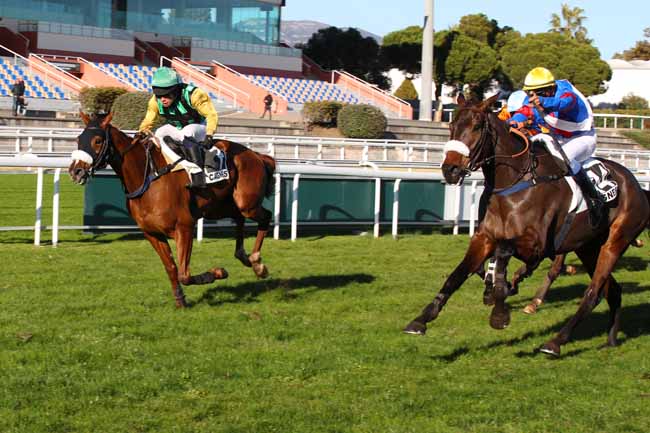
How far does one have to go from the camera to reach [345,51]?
52.7 meters

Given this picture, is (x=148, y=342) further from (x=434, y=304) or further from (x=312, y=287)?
(x=312, y=287)

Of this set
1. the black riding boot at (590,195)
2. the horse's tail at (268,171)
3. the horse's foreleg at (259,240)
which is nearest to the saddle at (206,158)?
the horse's foreleg at (259,240)

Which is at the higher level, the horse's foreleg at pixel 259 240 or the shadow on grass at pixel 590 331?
the horse's foreleg at pixel 259 240

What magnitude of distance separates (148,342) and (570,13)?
264 feet

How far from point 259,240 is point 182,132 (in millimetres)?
1373

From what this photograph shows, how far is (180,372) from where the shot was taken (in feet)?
20.0

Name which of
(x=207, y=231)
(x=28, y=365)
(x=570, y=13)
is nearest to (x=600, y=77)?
(x=570, y=13)

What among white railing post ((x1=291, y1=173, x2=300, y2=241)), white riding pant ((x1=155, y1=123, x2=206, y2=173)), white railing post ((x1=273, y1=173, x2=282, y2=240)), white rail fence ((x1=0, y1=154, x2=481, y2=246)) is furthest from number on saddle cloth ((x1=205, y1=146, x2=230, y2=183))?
white railing post ((x1=291, y1=173, x2=300, y2=241))

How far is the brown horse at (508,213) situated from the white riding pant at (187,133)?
2.47 meters

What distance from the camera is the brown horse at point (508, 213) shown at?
21.7 ft

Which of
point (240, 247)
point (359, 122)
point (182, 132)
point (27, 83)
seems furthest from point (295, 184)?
point (27, 83)

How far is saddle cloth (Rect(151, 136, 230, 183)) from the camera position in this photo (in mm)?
8344

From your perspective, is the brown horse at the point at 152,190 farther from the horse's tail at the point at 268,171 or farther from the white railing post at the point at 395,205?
the white railing post at the point at 395,205

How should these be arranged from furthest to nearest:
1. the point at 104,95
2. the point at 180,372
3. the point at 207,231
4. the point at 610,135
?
the point at 610,135, the point at 104,95, the point at 207,231, the point at 180,372
